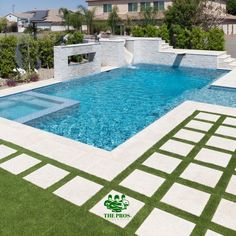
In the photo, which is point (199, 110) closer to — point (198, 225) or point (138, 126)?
point (138, 126)

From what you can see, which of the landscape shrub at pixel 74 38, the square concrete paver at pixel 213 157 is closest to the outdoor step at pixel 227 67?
the landscape shrub at pixel 74 38

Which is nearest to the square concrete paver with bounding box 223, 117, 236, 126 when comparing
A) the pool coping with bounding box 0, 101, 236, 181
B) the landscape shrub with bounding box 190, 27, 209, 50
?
the pool coping with bounding box 0, 101, 236, 181

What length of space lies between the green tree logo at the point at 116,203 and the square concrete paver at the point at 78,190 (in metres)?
0.39

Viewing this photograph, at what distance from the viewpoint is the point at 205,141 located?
8.45 metres

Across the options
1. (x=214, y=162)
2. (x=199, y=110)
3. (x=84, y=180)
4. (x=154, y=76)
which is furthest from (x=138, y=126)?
(x=154, y=76)

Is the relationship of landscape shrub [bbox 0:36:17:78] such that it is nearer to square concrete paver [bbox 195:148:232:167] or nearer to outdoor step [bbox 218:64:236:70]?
square concrete paver [bbox 195:148:232:167]

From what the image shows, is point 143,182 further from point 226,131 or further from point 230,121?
point 230,121

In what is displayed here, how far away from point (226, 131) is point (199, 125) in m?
0.92

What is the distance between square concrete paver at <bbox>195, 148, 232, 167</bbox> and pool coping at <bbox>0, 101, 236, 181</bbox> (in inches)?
54.3

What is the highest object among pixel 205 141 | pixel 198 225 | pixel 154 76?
pixel 154 76

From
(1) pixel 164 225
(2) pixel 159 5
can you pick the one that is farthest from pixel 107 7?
(1) pixel 164 225

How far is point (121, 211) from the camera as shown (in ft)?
17.9

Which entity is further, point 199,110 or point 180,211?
point 199,110

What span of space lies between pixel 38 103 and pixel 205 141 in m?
7.84
